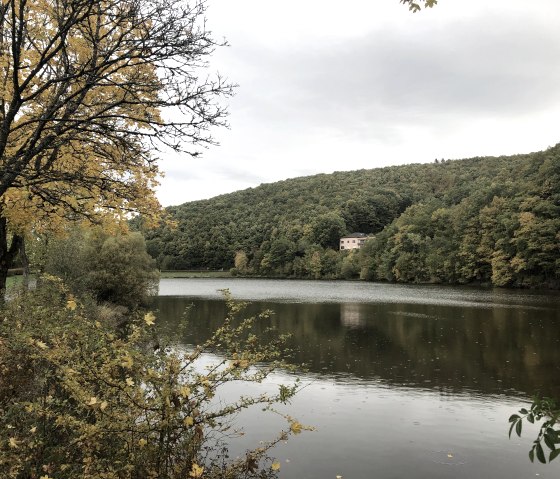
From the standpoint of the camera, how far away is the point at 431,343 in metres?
20.2

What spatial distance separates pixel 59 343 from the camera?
15.5 ft

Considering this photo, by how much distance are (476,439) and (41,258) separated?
82.5 ft

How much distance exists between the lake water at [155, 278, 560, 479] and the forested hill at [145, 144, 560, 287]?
3583 centimetres

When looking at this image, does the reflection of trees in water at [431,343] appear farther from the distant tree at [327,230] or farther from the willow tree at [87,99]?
the distant tree at [327,230]

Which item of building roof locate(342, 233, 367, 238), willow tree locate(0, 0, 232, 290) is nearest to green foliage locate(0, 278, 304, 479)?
willow tree locate(0, 0, 232, 290)

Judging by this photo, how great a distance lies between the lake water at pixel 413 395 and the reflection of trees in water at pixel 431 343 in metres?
0.05

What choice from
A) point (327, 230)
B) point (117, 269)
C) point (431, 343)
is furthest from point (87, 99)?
point (327, 230)

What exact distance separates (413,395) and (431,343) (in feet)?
26.1

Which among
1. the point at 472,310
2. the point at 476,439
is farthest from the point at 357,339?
the point at 472,310

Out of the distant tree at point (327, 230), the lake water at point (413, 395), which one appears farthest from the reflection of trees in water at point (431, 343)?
the distant tree at point (327, 230)

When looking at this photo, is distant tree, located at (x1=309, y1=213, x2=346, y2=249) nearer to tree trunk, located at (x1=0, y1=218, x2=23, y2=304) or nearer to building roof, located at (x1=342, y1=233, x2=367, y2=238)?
building roof, located at (x1=342, y1=233, x2=367, y2=238)

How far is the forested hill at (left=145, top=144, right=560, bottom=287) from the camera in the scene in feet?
191

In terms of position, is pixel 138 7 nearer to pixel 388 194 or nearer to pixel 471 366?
pixel 471 366

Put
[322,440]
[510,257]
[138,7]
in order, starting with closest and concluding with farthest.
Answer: [138,7] < [322,440] < [510,257]
